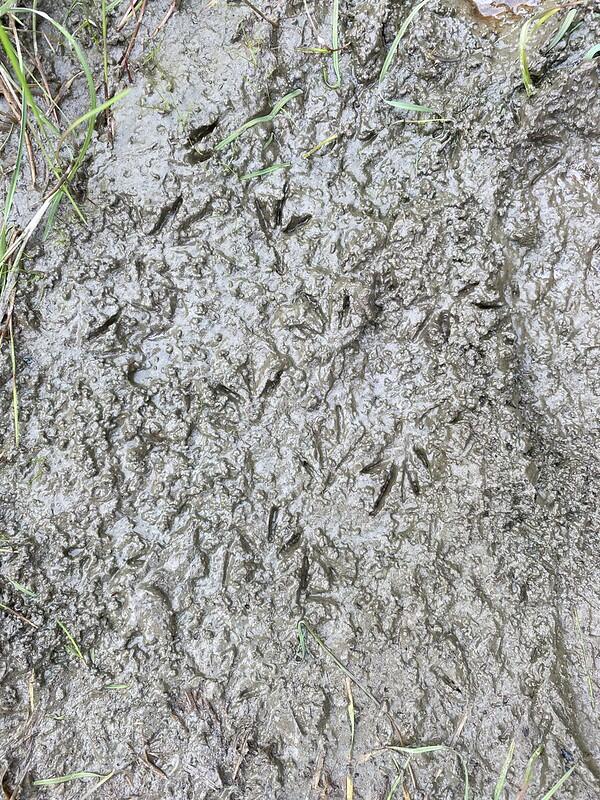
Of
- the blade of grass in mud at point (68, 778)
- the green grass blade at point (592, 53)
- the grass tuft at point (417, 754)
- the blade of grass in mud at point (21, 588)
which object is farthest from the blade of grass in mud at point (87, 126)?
the blade of grass in mud at point (68, 778)

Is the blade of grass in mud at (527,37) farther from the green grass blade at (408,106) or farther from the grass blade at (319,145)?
the grass blade at (319,145)

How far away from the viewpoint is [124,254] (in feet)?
5.25

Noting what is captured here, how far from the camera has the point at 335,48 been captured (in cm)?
154

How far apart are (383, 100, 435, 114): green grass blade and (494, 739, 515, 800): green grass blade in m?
1.68

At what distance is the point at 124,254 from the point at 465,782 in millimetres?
1667

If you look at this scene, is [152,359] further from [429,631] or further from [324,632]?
[429,631]

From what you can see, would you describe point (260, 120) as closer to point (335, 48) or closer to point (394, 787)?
point (335, 48)

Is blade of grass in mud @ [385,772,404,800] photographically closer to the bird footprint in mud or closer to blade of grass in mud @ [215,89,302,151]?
the bird footprint in mud

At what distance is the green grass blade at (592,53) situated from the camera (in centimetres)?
148

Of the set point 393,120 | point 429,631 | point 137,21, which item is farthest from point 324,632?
point 137,21

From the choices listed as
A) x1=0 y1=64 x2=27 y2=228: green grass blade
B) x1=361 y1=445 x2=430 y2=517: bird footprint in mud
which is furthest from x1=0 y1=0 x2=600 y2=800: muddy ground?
x1=0 y1=64 x2=27 y2=228: green grass blade

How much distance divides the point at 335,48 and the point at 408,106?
0.26 metres

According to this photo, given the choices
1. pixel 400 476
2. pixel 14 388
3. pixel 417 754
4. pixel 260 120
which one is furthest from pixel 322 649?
pixel 260 120

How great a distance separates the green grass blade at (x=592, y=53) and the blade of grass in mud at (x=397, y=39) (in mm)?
451
